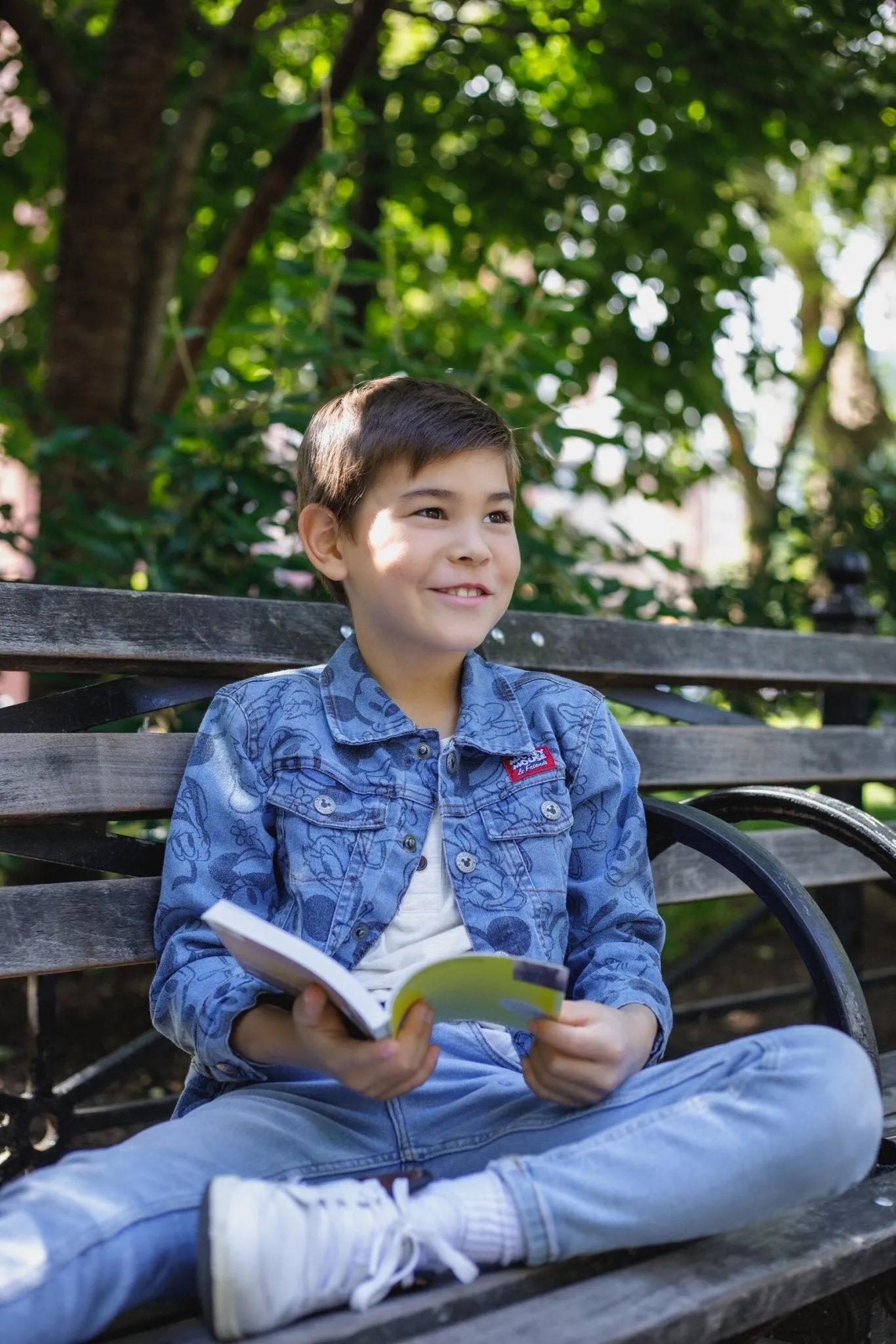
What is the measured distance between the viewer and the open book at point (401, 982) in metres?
1.30

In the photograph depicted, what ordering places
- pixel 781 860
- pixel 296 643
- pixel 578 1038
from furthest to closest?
pixel 781 860 < pixel 296 643 < pixel 578 1038

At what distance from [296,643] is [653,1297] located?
1181 millimetres

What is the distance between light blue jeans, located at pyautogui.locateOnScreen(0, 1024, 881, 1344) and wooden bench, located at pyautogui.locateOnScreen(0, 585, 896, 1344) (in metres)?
0.06

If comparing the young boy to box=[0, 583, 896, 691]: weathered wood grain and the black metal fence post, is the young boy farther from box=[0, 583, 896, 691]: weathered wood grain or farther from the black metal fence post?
the black metal fence post

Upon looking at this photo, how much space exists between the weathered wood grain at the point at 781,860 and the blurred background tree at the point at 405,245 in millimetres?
724

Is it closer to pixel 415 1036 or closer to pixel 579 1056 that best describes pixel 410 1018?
pixel 415 1036

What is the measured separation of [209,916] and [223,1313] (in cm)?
36

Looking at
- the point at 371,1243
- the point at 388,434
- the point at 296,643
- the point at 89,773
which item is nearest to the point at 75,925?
the point at 89,773

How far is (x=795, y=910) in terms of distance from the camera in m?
1.75

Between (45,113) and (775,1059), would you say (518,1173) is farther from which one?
(45,113)

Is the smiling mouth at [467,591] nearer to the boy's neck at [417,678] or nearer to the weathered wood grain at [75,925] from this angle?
the boy's neck at [417,678]

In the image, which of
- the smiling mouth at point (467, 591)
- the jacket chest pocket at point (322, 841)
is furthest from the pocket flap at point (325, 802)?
the smiling mouth at point (467, 591)

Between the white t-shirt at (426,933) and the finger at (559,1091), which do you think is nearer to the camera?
the finger at (559,1091)

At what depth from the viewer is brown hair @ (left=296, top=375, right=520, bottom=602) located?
1939mm
